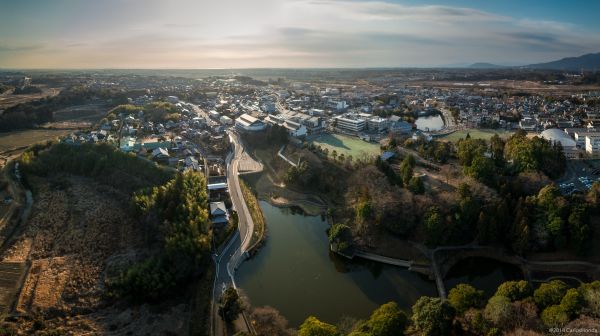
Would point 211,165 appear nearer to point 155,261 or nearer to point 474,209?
point 155,261

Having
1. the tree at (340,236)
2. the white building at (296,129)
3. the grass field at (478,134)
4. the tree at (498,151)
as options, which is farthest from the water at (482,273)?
the white building at (296,129)

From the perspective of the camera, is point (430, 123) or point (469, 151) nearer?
point (469, 151)

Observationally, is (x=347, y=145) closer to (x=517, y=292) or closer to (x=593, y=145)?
(x=593, y=145)

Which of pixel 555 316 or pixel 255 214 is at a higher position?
pixel 555 316

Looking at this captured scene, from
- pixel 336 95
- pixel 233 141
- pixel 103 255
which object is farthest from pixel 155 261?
pixel 336 95

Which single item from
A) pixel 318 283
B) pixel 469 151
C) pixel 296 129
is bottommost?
pixel 318 283

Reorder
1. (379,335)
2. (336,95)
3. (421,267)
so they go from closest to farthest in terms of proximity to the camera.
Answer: (379,335) < (421,267) < (336,95)

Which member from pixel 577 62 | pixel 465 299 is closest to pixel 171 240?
pixel 465 299
